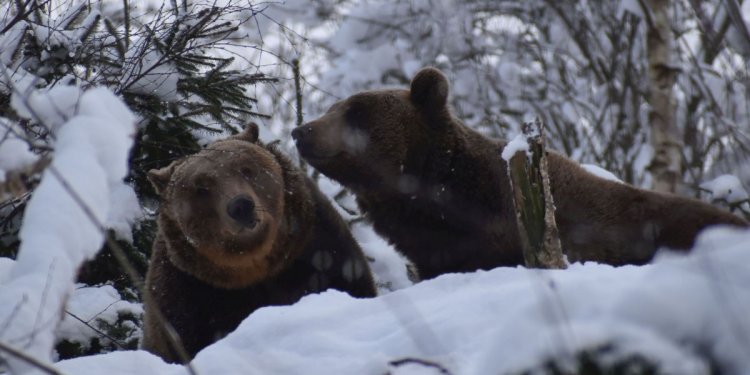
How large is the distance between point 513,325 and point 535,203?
1560 mm

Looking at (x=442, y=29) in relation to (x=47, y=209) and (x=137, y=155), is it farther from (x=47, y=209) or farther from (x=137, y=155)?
(x=47, y=209)

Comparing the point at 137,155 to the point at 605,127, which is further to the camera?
the point at 605,127

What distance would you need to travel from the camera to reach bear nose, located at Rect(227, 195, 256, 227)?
464 cm

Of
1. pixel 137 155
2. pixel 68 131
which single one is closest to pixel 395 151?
pixel 137 155

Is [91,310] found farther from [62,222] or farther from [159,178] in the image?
[62,222]

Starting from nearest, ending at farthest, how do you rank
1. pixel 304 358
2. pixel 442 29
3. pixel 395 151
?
pixel 304 358
pixel 395 151
pixel 442 29

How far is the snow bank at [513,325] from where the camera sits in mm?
1840

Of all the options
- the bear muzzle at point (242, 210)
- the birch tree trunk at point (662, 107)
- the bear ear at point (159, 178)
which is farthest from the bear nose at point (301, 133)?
the birch tree trunk at point (662, 107)

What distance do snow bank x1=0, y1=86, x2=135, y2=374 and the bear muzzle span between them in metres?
2.40

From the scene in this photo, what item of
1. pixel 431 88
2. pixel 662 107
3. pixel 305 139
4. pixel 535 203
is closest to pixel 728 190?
pixel 662 107

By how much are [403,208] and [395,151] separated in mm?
349

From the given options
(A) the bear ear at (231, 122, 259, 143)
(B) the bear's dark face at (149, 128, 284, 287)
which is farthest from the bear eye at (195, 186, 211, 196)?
(A) the bear ear at (231, 122, 259, 143)

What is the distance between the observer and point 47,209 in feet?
6.65

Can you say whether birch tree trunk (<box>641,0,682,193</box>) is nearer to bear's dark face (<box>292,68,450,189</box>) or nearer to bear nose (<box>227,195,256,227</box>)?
bear's dark face (<box>292,68,450,189</box>)
